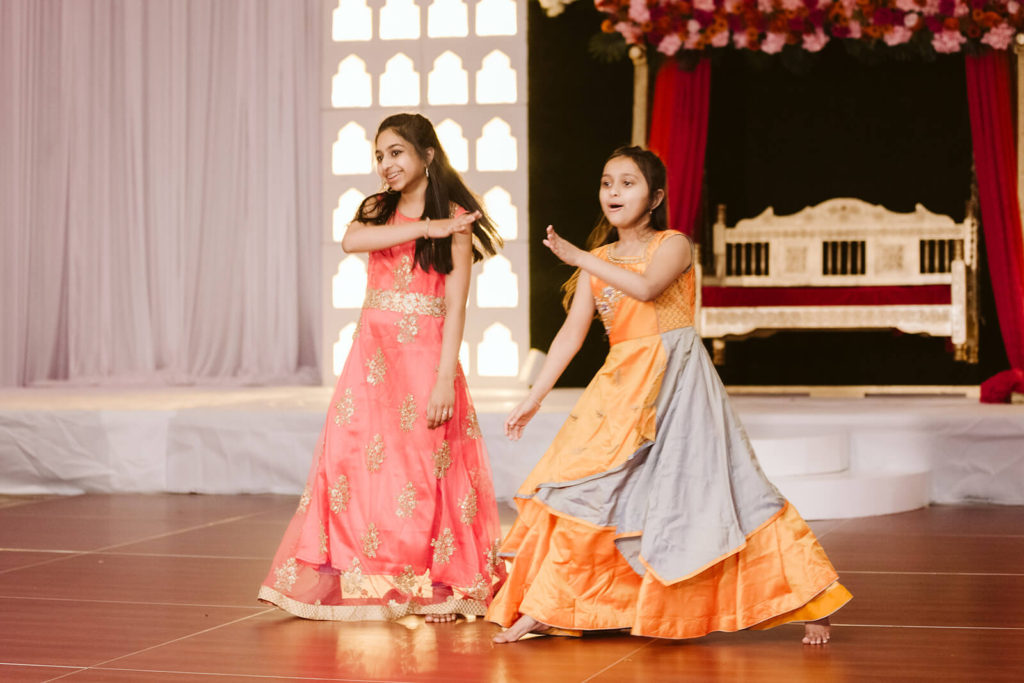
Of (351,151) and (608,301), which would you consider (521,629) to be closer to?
(608,301)

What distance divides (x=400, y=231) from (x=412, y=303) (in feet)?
0.61

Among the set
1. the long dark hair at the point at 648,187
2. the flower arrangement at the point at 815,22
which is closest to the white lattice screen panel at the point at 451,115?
the flower arrangement at the point at 815,22

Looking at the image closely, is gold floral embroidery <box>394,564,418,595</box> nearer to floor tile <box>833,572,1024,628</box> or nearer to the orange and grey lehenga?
the orange and grey lehenga

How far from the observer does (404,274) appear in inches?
121

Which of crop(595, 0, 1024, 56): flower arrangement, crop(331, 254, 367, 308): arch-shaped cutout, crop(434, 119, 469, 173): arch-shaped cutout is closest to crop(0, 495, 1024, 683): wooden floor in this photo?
crop(595, 0, 1024, 56): flower arrangement

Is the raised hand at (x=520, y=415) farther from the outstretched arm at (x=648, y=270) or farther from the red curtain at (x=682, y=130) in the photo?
→ the red curtain at (x=682, y=130)

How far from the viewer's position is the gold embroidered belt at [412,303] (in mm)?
3055

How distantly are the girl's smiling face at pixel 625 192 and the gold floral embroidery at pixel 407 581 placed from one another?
89 centimetres

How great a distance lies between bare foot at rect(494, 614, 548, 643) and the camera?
8.79ft

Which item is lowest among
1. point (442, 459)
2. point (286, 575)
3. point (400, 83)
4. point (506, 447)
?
point (286, 575)

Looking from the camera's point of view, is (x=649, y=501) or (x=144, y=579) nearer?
(x=649, y=501)

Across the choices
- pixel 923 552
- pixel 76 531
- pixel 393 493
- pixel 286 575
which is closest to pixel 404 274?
pixel 393 493

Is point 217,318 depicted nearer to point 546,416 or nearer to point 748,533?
point 546,416

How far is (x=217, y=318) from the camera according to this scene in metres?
8.09
